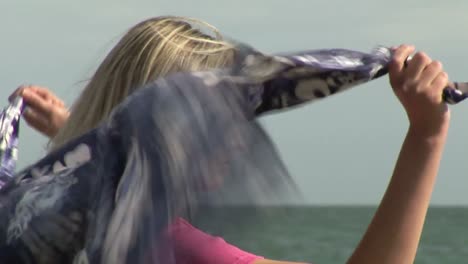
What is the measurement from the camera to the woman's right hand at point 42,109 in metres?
2.85

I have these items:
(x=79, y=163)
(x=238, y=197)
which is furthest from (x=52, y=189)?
(x=238, y=197)

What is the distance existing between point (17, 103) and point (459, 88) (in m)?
1.14

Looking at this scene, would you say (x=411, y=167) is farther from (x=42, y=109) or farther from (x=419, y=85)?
(x=42, y=109)

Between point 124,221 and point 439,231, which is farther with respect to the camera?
point 439,231

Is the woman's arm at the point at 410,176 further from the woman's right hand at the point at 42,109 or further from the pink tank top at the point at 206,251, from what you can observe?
the woman's right hand at the point at 42,109

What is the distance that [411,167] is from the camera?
204 centimetres

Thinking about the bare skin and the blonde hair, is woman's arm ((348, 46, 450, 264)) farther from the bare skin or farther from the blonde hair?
the blonde hair

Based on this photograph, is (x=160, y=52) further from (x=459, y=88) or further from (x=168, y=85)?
(x=459, y=88)

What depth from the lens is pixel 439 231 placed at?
31984 mm

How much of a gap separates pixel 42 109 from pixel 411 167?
110 cm

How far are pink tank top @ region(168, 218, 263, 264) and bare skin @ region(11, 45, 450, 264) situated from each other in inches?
1.2

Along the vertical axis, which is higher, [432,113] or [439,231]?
[432,113]

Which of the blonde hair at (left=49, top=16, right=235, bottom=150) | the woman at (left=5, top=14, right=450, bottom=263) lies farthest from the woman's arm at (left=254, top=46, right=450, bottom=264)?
the blonde hair at (left=49, top=16, right=235, bottom=150)

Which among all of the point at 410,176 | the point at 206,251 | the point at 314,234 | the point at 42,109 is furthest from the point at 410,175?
the point at 314,234
